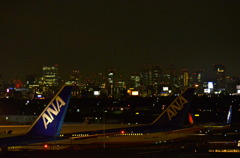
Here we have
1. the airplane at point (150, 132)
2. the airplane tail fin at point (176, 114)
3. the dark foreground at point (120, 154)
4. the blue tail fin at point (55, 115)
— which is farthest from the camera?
the airplane tail fin at point (176, 114)

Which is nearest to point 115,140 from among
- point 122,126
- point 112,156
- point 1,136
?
point 122,126

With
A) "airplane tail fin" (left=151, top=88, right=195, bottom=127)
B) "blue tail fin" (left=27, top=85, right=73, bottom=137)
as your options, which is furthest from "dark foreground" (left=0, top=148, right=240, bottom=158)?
"airplane tail fin" (left=151, top=88, right=195, bottom=127)

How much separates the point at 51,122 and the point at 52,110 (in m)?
0.77

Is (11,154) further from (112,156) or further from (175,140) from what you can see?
(175,140)

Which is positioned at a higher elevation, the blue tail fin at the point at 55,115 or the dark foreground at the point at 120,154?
the blue tail fin at the point at 55,115

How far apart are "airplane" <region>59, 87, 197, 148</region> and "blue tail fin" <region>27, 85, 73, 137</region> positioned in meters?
14.2

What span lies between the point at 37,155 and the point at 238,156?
1158cm

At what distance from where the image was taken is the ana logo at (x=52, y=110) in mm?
30641

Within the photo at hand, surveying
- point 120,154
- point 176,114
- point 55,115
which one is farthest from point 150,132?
point 120,154

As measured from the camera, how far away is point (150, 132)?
4566 cm

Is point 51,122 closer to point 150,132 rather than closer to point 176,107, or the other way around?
point 150,132

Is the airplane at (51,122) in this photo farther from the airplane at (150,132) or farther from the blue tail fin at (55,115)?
the airplane at (150,132)

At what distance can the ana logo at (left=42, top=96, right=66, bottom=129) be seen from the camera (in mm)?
30641

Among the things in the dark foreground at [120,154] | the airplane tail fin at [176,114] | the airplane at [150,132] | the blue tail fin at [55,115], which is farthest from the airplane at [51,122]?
the airplane tail fin at [176,114]
